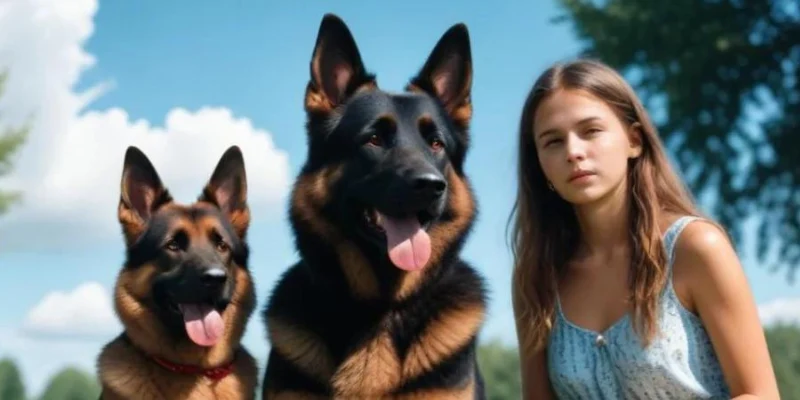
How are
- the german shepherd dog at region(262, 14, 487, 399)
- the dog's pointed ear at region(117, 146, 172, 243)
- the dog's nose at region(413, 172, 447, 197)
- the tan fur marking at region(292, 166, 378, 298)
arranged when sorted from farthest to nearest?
the dog's pointed ear at region(117, 146, 172, 243) < the tan fur marking at region(292, 166, 378, 298) < the german shepherd dog at region(262, 14, 487, 399) < the dog's nose at region(413, 172, 447, 197)

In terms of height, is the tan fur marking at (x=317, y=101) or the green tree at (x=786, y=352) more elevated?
the tan fur marking at (x=317, y=101)

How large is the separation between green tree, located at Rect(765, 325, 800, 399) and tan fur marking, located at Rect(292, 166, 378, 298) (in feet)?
51.4

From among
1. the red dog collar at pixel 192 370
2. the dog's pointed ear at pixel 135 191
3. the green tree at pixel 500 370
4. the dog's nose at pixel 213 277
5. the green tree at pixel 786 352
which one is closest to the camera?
the dog's nose at pixel 213 277

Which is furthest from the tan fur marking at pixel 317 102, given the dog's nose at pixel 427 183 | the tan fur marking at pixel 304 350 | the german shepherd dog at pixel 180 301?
the german shepherd dog at pixel 180 301

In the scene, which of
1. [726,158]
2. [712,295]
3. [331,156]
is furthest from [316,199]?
[726,158]

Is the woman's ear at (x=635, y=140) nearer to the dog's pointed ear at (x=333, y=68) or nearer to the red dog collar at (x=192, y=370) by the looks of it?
the dog's pointed ear at (x=333, y=68)

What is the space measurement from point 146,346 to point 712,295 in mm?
2623

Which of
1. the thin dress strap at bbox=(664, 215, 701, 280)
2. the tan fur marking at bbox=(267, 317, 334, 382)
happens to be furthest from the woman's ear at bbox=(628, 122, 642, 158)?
the tan fur marking at bbox=(267, 317, 334, 382)

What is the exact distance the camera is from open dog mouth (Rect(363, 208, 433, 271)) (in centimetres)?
372

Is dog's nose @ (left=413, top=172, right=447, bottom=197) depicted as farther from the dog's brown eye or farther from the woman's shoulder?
the woman's shoulder

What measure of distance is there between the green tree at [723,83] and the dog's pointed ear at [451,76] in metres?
16.2

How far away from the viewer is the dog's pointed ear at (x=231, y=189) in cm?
491

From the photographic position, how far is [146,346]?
15.3 feet

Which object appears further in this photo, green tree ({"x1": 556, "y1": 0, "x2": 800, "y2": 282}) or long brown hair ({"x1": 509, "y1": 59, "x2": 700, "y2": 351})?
green tree ({"x1": 556, "y1": 0, "x2": 800, "y2": 282})
